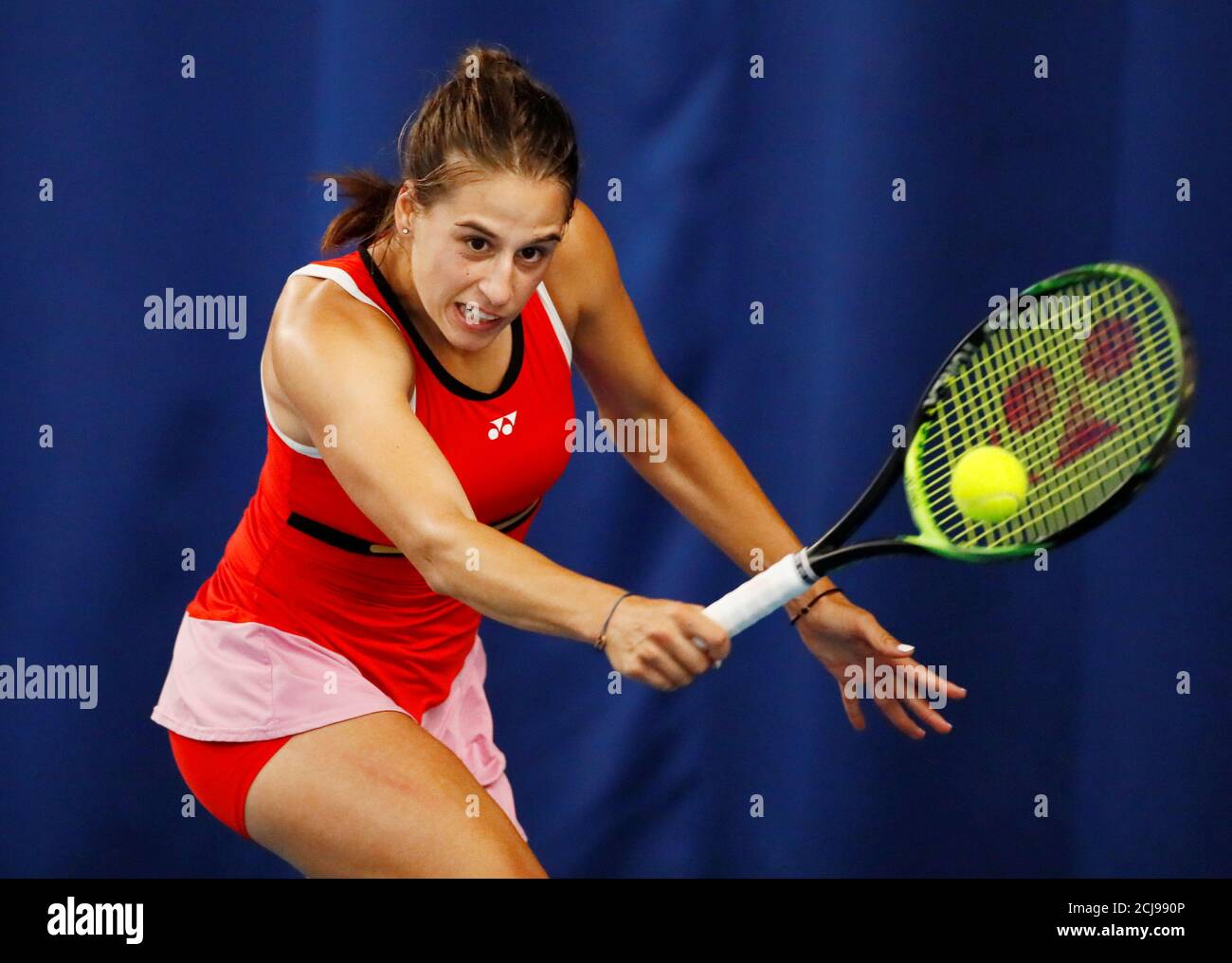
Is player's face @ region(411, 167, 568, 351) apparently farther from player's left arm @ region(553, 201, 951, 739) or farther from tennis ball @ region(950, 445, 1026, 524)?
tennis ball @ region(950, 445, 1026, 524)

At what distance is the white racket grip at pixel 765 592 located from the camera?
1055mm

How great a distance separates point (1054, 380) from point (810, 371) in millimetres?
568

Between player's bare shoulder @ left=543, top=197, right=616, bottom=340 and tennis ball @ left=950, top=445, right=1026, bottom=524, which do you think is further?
player's bare shoulder @ left=543, top=197, right=616, bottom=340

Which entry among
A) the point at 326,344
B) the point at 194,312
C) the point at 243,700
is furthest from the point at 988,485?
the point at 194,312

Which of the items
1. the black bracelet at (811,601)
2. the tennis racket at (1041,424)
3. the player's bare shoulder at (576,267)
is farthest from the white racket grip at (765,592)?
the player's bare shoulder at (576,267)

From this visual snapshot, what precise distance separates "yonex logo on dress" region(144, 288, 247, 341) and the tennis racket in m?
0.87

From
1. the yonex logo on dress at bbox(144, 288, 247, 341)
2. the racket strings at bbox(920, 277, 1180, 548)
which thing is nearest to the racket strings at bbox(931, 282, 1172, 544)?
the racket strings at bbox(920, 277, 1180, 548)

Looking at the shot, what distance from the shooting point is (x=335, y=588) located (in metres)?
1.32

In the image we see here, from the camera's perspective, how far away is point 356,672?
1319 millimetres

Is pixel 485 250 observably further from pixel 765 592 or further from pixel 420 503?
pixel 765 592

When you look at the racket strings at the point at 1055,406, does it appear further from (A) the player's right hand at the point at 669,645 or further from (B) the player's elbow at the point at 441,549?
(B) the player's elbow at the point at 441,549

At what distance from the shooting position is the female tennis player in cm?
110

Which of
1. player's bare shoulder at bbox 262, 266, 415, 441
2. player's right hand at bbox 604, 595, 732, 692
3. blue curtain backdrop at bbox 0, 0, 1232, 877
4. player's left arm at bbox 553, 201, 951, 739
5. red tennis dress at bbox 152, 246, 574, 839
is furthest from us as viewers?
blue curtain backdrop at bbox 0, 0, 1232, 877

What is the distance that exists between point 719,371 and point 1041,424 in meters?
0.63
